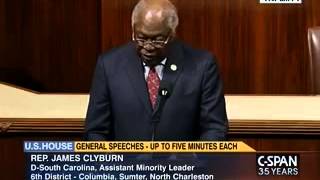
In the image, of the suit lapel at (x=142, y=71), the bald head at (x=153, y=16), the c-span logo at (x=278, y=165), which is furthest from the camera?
the suit lapel at (x=142, y=71)

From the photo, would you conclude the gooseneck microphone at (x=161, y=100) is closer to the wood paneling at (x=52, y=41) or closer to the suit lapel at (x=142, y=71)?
the suit lapel at (x=142, y=71)

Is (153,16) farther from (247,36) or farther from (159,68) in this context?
(247,36)

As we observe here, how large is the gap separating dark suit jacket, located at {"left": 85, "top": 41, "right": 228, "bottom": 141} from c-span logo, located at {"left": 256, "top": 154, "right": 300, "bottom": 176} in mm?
313

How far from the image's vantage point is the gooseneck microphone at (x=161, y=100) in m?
1.35

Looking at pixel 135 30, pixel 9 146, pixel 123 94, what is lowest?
pixel 9 146

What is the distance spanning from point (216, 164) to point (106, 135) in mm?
410

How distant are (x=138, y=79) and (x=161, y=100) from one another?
62 mm

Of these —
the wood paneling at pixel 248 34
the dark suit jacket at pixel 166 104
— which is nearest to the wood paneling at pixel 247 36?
the wood paneling at pixel 248 34

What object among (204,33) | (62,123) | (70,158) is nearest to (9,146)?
(62,123)

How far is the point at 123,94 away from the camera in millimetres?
1378

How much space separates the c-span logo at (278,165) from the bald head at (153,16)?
336 millimetres

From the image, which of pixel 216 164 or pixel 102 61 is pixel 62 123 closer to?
pixel 102 61

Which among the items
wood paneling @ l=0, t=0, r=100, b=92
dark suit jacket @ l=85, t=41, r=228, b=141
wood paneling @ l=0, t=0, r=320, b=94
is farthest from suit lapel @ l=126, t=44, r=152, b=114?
wood paneling @ l=0, t=0, r=100, b=92

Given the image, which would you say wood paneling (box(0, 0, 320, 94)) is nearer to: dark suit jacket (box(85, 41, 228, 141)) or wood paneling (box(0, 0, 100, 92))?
wood paneling (box(0, 0, 100, 92))
